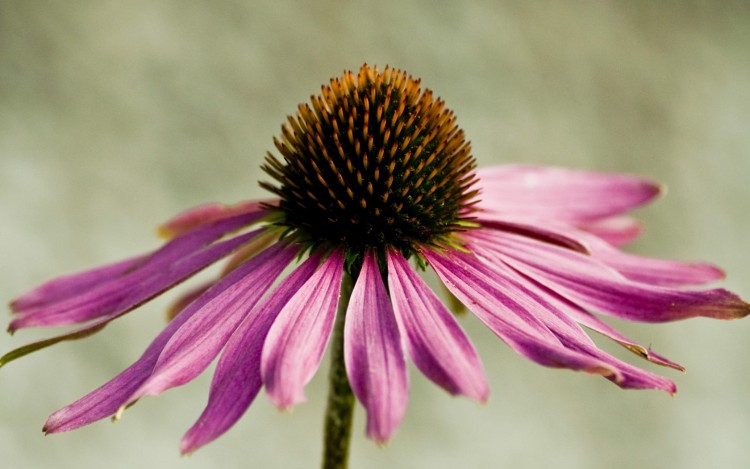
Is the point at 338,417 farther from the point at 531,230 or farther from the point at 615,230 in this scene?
the point at 615,230

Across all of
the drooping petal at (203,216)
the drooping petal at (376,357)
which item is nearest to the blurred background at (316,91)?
the drooping petal at (203,216)

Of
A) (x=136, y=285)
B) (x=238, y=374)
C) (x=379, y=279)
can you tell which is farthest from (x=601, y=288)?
(x=136, y=285)

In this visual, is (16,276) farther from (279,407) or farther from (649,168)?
(649,168)

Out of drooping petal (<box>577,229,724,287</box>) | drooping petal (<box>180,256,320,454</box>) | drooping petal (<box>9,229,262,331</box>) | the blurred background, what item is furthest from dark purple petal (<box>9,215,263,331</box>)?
the blurred background

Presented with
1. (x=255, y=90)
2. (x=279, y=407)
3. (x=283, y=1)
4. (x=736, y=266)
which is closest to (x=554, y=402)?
(x=736, y=266)

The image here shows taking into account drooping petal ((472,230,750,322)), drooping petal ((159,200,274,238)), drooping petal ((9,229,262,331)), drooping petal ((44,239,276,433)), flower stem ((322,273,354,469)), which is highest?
drooping petal ((159,200,274,238))

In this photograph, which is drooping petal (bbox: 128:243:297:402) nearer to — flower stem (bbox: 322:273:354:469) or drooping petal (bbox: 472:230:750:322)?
flower stem (bbox: 322:273:354:469)

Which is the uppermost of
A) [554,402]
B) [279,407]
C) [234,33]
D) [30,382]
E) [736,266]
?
[234,33]

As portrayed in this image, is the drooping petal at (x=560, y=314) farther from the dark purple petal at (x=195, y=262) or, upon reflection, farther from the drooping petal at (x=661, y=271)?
the dark purple petal at (x=195, y=262)
